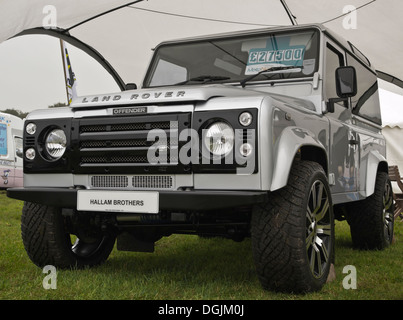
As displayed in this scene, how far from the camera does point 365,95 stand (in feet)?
18.9

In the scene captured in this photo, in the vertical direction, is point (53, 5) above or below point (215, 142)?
above

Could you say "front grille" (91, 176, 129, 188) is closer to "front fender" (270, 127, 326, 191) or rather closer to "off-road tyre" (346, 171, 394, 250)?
"front fender" (270, 127, 326, 191)

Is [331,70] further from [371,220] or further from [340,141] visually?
[371,220]

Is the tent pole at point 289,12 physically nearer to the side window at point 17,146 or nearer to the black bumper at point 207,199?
the black bumper at point 207,199

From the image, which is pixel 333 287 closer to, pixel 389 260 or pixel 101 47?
pixel 389 260

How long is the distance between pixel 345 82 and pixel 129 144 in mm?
1928

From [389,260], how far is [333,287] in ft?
5.12

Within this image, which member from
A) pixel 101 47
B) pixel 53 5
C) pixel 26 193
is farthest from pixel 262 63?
pixel 101 47

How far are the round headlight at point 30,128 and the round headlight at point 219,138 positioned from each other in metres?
1.35

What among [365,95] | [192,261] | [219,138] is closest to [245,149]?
[219,138]

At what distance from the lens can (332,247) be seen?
12.3 feet

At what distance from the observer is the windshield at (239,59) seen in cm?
437

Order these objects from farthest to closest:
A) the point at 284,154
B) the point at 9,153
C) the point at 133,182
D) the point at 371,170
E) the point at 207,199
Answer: the point at 9,153
the point at 371,170
the point at 133,182
the point at 284,154
the point at 207,199
